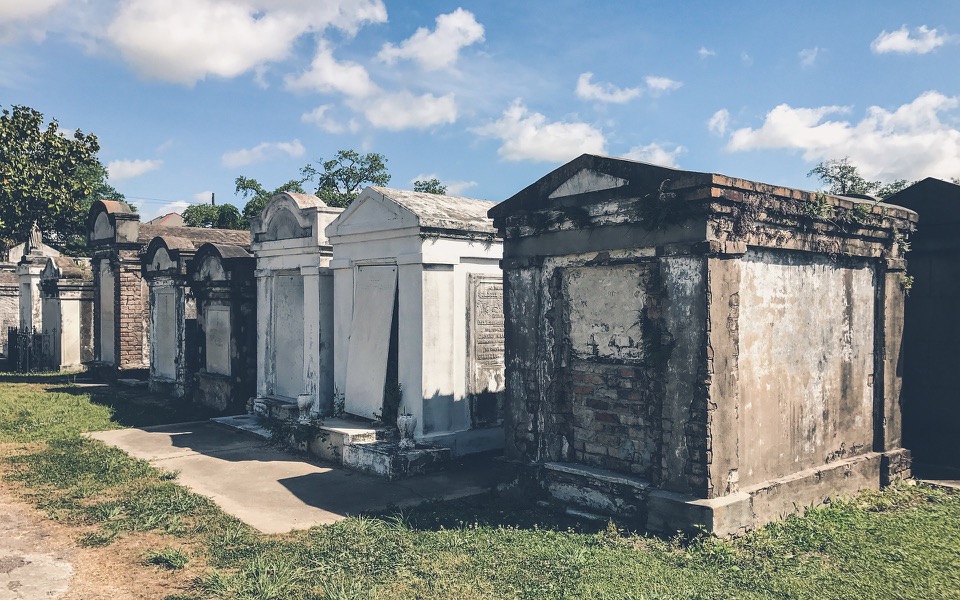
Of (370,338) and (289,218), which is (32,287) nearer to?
(289,218)

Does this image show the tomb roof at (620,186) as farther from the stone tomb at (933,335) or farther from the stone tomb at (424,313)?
the stone tomb at (424,313)

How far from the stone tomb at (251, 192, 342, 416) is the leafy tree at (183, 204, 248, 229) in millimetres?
28199

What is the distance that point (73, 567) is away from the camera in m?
5.23

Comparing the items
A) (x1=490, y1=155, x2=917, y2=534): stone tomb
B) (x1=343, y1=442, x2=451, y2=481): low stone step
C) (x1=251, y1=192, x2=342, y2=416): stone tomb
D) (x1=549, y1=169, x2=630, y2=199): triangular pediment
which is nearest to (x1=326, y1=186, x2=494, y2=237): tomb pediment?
(x1=251, y1=192, x2=342, y2=416): stone tomb

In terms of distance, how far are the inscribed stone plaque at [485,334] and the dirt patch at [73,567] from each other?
4.16m

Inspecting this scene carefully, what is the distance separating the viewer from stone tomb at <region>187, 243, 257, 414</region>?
11.9 metres

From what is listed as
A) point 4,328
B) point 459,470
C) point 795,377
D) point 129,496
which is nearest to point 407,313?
point 459,470

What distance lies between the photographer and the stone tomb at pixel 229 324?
11.9 meters

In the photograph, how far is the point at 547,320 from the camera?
676 cm

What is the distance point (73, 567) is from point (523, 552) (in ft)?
11.4

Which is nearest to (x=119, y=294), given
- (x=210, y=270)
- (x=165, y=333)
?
(x=165, y=333)

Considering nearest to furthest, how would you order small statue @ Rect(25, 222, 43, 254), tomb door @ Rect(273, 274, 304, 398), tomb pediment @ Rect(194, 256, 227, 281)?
tomb door @ Rect(273, 274, 304, 398)
tomb pediment @ Rect(194, 256, 227, 281)
small statue @ Rect(25, 222, 43, 254)

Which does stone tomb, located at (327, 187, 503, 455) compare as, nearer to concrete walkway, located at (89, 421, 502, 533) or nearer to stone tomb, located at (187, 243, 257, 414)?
concrete walkway, located at (89, 421, 502, 533)

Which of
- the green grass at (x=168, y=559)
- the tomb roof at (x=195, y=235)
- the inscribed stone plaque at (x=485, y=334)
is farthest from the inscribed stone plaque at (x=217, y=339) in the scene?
the green grass at (x=168, y=559)
